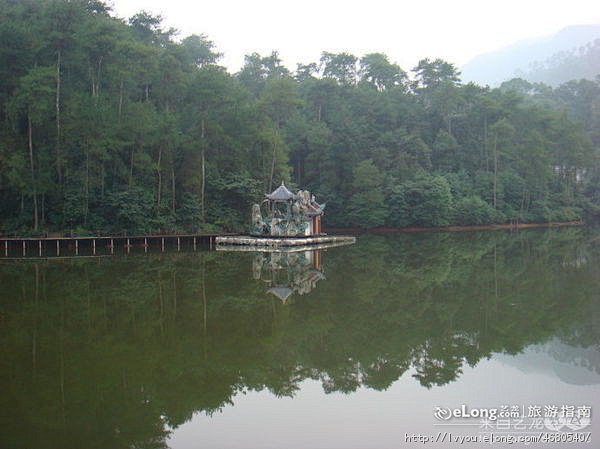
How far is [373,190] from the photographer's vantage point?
42438 mm

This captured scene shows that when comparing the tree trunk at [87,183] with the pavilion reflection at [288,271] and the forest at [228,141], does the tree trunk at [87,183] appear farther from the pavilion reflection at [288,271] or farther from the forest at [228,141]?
the pavilion reflection at [288,271]

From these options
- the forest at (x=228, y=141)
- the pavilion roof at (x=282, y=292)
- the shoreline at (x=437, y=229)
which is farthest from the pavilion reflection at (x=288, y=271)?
the shoreline at (x=437, y=229)

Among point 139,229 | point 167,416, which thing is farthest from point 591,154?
point 167,416

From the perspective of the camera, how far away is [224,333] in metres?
10.9

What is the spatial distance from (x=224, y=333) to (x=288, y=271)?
8696 millimetres

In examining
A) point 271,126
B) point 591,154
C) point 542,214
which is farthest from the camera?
point 591,154

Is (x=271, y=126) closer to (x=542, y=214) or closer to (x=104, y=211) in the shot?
(x=104, y=211)

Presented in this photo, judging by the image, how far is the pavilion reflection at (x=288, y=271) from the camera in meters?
15.7

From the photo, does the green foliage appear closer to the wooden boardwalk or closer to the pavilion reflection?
the wooden boardwalk

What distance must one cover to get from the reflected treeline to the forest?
13153mm

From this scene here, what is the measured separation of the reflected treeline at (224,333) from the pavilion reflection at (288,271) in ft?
1.00

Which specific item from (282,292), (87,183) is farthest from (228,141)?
(282,292)

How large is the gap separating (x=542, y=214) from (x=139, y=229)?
35.9m

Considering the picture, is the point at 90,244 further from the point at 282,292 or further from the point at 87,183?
the point at 282,292
